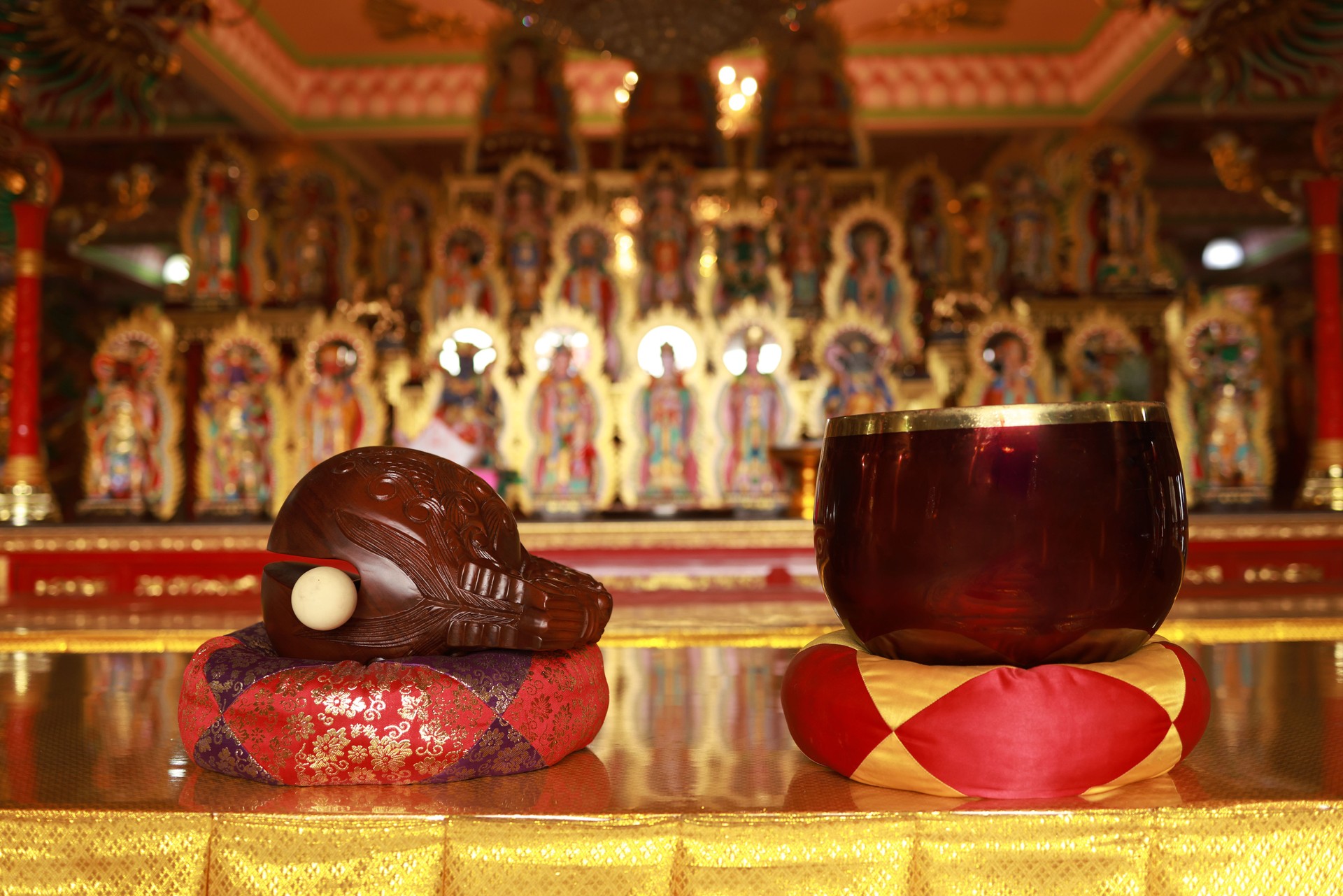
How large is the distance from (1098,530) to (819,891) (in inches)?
8.4

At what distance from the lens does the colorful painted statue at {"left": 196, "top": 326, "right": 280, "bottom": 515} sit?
4266 mm

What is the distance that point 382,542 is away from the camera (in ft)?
1.70

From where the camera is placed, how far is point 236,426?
4.27 meters

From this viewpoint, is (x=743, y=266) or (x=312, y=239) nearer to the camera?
(x=743, y=266)

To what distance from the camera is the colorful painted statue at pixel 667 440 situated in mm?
4141

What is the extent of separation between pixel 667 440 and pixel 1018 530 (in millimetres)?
3706

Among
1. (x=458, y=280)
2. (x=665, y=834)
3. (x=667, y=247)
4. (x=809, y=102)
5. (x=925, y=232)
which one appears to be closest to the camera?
(x=665, y=834)

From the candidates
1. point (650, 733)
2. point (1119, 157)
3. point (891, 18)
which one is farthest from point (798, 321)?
point (650, 733)

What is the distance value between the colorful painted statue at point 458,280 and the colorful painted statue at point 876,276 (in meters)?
1.67

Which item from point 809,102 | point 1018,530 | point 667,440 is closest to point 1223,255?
point 809,102

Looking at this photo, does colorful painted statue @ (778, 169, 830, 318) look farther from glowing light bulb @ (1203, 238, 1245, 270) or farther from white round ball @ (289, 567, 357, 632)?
white round ball @ (289, 567, 357, 632)

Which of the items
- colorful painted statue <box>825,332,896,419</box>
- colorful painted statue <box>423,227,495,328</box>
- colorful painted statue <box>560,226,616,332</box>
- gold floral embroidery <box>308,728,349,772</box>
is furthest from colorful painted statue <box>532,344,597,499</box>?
gold floral embroidery <box>308,728,349,772</box>

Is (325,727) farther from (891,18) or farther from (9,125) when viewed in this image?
(891,18)

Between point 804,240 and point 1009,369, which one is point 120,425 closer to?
point 804,240
